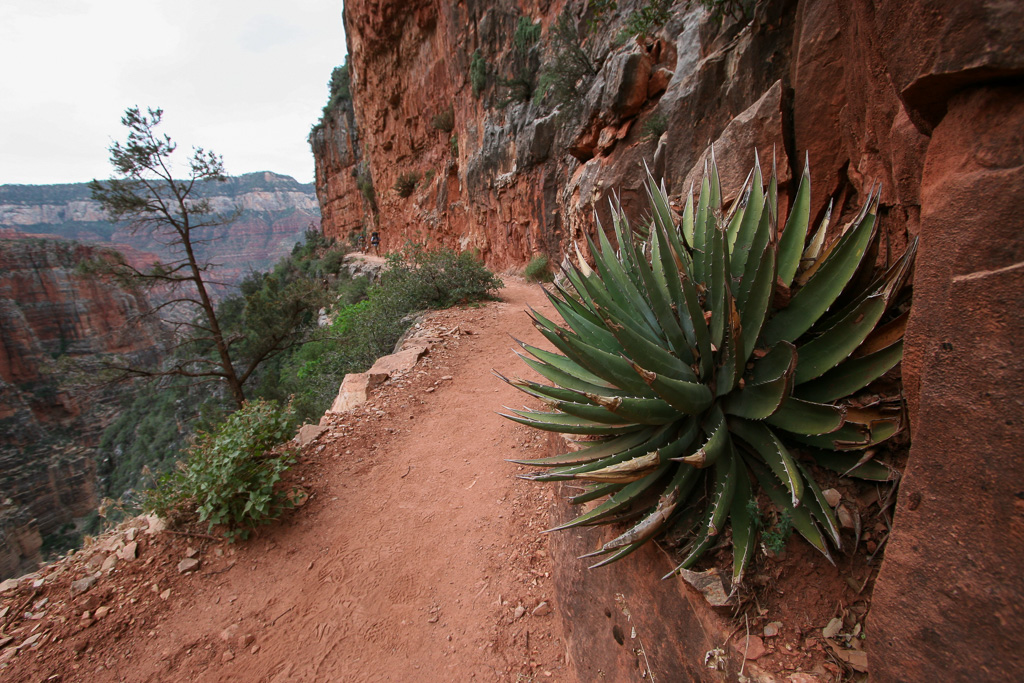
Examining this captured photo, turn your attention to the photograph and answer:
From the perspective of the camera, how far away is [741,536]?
1328mm

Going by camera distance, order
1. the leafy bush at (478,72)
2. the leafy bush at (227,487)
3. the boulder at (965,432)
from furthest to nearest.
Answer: the leafy bush at (478,72), the leafy bush at (227,487), the boulder at (965,432)

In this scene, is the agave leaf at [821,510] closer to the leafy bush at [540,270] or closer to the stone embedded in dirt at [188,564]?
the stone embedded in dirt at [188,564]

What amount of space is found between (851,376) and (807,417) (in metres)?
0.21

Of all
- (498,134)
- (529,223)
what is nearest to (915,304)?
(529,223)

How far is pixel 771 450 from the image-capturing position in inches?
54.9

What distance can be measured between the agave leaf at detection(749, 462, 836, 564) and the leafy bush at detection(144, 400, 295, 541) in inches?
113

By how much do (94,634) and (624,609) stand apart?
2.86 meters

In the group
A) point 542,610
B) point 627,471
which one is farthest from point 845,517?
point 542,610

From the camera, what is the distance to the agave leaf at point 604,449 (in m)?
1.69

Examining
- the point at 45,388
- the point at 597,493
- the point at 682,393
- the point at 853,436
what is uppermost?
the point at 682,393

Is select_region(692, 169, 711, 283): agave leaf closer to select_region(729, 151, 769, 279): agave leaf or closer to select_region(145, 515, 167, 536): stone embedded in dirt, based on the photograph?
select_region(729, 151, 769, 279): agave leaf

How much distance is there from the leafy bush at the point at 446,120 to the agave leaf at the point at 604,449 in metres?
20.8

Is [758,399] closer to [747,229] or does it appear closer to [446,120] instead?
[747,229]

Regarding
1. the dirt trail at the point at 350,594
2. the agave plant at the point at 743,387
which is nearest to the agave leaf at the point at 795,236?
the agave plant at the point at 743,387
